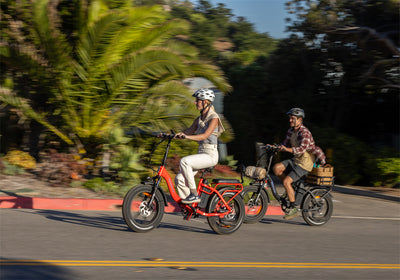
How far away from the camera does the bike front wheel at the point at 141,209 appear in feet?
22.8

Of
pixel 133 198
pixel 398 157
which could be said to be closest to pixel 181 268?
pixel 133 198

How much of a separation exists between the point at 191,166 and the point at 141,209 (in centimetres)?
91

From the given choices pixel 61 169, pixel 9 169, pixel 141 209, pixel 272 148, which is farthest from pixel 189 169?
pixel 9 169

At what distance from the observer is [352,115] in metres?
17.3

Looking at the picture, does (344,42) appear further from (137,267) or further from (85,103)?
(137,267)

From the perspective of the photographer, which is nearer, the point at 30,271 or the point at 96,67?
the point at 30,271

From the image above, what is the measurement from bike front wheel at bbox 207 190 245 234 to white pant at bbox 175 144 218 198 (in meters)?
0.41

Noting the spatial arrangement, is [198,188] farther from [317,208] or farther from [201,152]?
[317,208]

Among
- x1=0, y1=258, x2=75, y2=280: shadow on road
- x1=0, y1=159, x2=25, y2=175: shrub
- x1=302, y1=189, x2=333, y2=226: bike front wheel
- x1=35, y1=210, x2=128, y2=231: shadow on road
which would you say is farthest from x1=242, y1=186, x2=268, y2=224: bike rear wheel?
x1=0, y1=159, x2=25, y2=175: shrub

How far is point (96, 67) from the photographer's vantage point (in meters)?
10.9

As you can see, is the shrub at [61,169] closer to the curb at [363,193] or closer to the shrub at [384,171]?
the curb at [363,193]

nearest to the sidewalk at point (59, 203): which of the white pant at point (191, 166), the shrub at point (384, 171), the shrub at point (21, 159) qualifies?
the white pant at point (191, 166)

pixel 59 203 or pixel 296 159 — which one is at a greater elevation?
pixel 296 159

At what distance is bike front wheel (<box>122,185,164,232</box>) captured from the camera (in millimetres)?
6949
